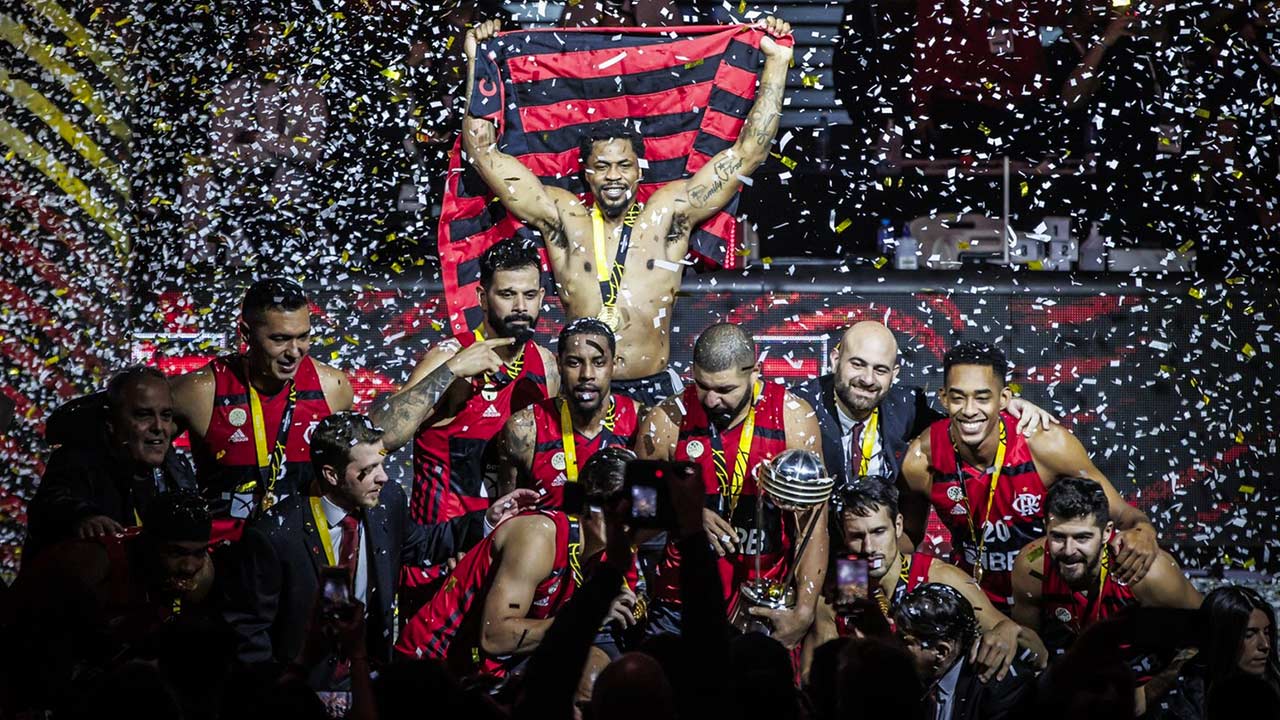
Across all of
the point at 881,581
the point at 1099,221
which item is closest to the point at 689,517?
the point at 881,581

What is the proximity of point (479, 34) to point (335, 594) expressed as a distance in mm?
4474

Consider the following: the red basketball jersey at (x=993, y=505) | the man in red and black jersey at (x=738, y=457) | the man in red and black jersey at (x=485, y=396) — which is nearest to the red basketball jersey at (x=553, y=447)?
the man in red and black jersey at (x=738, y=457)

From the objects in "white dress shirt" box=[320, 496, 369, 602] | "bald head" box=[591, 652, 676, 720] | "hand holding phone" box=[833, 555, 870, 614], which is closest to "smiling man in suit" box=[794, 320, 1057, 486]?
"hand holding phone" box=[833, 555, 870, 614]

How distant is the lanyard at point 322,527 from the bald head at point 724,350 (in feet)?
4.91

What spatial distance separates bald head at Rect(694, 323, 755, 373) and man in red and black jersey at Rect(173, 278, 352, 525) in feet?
5.24

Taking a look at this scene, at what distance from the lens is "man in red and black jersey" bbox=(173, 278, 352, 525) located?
225 inches

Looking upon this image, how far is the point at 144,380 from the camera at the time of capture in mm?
5477

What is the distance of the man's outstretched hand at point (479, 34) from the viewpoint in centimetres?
701

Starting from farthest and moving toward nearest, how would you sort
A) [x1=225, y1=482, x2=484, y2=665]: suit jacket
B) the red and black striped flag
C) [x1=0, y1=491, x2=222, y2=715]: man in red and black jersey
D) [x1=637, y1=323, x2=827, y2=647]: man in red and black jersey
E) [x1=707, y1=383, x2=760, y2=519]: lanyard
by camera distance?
1. the red and black striped flag
2. [x1=707, y1=383, x2=760, y2=519]: lanyard
3. [x1=637, y1=323, x2=827, y2=647]: man in red and black jersey
4. [x1=225, y1=482, x2=484, y2=665]: suit jacket
5. [x1=0, y1=491, x2=222, y2=715]: man in red and black jersey

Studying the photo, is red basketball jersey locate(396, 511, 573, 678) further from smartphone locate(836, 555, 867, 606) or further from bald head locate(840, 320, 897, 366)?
bald head locate(840, 320, 897, 366)

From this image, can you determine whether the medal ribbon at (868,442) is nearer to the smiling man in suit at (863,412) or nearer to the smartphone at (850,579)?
the smiling man in suit at (863,412)

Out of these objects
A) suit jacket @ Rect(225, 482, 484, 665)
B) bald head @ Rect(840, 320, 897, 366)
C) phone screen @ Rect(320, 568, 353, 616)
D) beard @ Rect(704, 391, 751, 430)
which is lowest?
suit jacket @ Rect(225, 482, 484, 665)

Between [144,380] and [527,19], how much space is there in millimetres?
4861

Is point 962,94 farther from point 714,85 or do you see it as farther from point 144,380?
point 144,380
